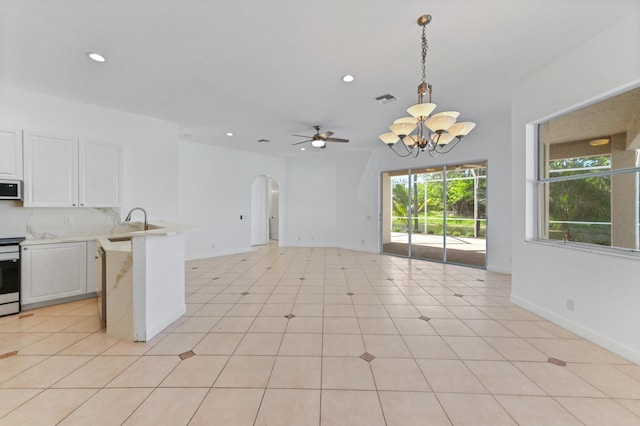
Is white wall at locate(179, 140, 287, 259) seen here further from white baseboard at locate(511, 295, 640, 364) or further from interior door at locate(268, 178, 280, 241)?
white baseboard at locate(511, 295, 640, 364)

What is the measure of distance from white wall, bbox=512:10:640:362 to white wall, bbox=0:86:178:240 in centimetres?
592

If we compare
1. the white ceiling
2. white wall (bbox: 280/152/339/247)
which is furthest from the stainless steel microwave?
white wall (bbox: 280/152/339/247)

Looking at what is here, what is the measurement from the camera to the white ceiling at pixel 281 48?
2070mm

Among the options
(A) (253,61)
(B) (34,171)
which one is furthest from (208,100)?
(B) (34,171)

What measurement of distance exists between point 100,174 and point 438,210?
7785 mm

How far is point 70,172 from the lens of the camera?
3545 millimetres

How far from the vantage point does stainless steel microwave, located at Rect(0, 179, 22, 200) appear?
3076mm

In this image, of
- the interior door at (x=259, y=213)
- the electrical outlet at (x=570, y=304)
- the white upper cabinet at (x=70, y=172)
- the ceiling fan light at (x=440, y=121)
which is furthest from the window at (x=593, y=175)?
the interior door at (x=259, y=213)

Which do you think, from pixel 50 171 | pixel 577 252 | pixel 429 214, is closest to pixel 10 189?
pixel 50 171

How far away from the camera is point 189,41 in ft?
8.05

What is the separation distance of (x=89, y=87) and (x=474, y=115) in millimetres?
6241

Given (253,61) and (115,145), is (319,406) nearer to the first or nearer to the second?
(253,61)

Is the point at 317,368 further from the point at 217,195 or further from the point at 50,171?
the point at 217,195

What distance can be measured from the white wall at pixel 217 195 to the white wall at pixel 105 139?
52.6 inches
